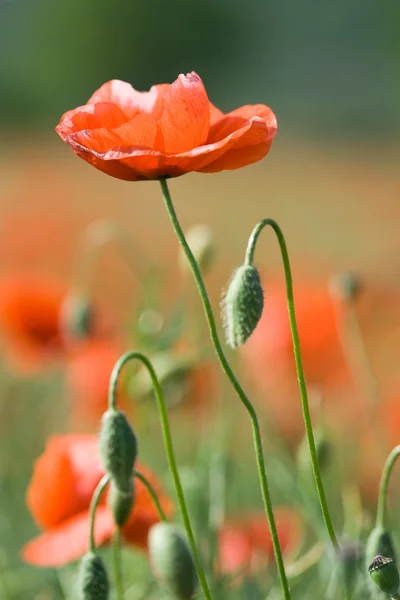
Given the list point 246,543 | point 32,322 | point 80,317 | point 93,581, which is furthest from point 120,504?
point 32,322

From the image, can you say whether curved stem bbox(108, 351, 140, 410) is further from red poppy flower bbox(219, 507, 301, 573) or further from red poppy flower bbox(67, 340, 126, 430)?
red poppy flower bbox(67, 340, 126, 430)

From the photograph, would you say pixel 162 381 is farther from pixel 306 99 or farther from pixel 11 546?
pixel 306 99

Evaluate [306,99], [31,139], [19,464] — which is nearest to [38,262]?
[19,464]

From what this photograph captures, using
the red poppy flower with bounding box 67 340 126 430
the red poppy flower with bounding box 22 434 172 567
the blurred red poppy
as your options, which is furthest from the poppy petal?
the blurred red poppy

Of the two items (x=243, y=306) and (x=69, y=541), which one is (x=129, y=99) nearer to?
(x=243, y=306)

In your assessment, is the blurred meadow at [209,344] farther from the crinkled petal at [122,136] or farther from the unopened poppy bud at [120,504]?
the crinkled petal at [122,136]
